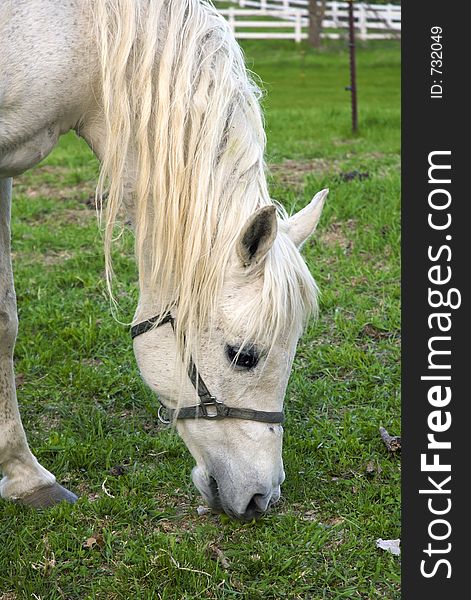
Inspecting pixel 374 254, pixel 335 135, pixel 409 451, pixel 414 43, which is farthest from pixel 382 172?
pixel 409 451

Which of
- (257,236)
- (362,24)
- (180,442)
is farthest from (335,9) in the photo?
(257,236)

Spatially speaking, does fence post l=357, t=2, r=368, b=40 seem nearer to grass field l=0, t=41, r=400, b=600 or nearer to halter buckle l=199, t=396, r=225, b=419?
grass field l=0, t=41, r=400, b=600

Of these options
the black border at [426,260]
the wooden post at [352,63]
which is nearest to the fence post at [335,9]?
the wooden post at [352,63]

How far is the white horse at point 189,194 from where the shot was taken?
2.64 meters

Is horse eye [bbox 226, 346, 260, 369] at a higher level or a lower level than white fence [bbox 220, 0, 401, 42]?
lower

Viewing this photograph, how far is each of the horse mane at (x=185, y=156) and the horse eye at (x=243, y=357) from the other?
1.9 inches

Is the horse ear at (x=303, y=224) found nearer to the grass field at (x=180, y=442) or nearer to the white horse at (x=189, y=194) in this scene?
the white horse at (x=189, y=194)

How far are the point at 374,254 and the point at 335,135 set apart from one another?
178 inches

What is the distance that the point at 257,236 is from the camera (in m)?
2.54

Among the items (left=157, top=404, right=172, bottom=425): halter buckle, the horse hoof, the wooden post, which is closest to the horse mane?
(left=157, top=404, right=172, bottom=425): halter buckle

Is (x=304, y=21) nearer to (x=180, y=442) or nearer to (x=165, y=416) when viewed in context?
(x=180, y=442)

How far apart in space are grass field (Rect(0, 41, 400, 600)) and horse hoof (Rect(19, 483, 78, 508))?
59mm

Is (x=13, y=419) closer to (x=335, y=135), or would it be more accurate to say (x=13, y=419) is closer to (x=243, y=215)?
(x=243, y=215)

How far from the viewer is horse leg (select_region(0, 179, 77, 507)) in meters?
3.35
